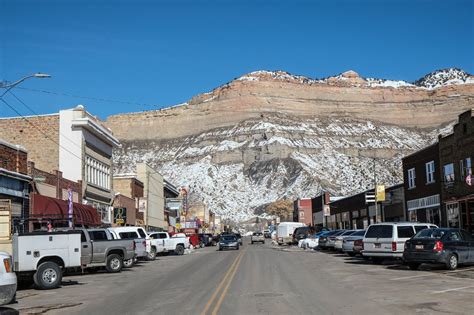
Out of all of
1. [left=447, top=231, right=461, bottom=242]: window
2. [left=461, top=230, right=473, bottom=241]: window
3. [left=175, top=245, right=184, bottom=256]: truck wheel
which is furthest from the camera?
[left=175, top=245, right=184, bottom=256]: truck wheel

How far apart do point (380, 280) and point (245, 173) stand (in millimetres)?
151313

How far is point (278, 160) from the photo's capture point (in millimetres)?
166375

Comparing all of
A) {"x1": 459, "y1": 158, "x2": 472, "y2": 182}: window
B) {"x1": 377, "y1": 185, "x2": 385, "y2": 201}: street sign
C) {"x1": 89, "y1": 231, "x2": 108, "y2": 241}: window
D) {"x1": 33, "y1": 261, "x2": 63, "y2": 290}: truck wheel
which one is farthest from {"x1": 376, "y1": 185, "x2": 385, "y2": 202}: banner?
{"x1": 33, "y1": 261, "x2": 63, "y2": 290}: truck wheel

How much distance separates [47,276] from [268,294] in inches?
324

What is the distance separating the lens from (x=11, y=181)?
3048cm

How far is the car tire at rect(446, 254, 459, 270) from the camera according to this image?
70.4 feet

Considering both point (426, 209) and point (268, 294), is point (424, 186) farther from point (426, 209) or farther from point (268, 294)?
point (268, 294)

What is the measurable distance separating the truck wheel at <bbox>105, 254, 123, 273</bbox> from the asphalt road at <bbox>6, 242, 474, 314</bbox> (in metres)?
2.74

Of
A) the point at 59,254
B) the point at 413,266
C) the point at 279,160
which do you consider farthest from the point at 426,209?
the point at 279,160

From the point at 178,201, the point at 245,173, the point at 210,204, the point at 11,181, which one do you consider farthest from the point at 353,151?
the point at 11,181

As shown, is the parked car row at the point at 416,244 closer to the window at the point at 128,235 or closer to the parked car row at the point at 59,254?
the parked car row at the point at 59,254

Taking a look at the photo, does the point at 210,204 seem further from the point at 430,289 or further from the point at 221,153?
the point at 430,289

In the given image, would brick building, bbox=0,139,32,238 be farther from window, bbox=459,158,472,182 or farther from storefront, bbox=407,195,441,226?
storefront, bbox=407,195,441,226

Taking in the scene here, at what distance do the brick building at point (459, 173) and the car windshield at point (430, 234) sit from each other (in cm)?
1286
